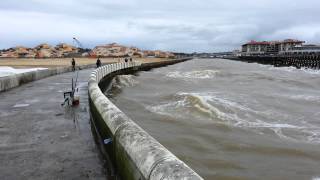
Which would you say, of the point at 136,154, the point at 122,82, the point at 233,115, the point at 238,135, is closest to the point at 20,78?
the point at 122,82

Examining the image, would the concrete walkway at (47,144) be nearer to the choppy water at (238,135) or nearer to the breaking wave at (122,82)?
the choppy water at (238,135)

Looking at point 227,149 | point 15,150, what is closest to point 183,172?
point 15,150

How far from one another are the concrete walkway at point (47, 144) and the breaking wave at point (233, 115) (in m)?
4.13

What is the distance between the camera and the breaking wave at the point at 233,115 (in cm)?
1205

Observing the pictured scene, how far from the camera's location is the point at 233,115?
1471cm

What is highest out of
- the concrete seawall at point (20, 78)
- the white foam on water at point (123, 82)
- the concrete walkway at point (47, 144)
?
the concrete seawall at point (20, 78)

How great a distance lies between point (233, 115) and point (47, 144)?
8.14 m

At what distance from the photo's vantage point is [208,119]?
13930 millimetres

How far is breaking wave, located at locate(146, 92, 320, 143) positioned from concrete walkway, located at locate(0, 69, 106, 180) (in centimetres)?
413

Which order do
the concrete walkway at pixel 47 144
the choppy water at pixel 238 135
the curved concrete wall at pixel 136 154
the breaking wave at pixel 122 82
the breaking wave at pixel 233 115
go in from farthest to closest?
1. the breaking wave at pixel 122 82
2. the breaking wave at pixel 233 115
3. the choppy water at pixel 238 135
4. the concrete walkway at pixel 47 144
5. the curved concrete wall at pixel 136 154

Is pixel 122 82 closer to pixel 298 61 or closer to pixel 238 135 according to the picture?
pixel 238 135

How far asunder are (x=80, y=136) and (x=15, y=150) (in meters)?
1.50

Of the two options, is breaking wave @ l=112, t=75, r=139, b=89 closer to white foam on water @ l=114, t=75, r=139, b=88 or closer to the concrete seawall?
white foam on water @ l=114, t=75, r=139, b=88

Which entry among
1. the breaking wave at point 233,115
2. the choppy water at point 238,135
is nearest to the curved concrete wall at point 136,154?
the choppy water at point 238,135
